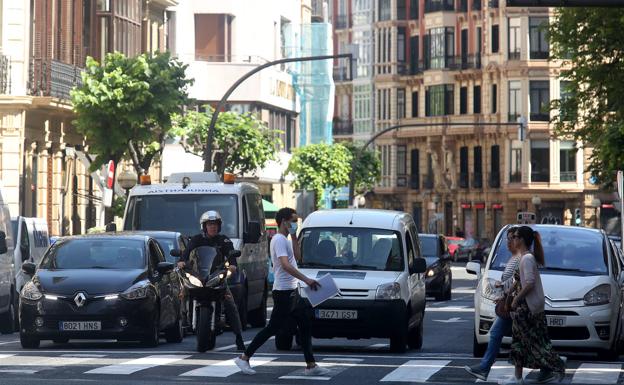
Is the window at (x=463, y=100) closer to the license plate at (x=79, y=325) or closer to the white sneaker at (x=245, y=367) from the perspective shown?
the license plate at (x=79, y=325)

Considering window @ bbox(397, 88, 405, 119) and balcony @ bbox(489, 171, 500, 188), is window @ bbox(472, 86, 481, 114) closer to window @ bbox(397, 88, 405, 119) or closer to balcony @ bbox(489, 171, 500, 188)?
balcony @ bbox(489, 171, 500, 188)

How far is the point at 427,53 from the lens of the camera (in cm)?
11519

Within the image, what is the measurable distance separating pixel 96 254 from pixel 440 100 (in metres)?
88.3

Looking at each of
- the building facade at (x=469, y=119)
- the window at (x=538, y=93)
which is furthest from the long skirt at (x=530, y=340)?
the window at (x=538, y=93)

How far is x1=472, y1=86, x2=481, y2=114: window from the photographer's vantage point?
4291 inches

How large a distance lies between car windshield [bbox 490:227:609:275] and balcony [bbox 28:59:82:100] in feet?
85.0

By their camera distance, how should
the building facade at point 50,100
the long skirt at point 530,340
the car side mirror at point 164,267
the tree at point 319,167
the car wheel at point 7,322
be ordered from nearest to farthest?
the long skirt at point 530,340, the car side mirror at point 164,267, the car wheel at point 7,322, the building facade at point 50,100, the tree at point 319,167

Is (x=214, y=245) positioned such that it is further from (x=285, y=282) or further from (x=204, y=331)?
(x=285, y=282)

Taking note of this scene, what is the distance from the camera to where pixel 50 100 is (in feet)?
156

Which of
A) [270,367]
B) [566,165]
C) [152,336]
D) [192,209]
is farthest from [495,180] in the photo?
[270,367]

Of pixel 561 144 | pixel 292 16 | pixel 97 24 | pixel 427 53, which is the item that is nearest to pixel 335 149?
pixel 292 16

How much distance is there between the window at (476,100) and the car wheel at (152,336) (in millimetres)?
85874

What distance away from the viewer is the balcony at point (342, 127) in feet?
413

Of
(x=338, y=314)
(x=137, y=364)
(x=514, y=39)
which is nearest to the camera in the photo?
(x=137, y=364)
